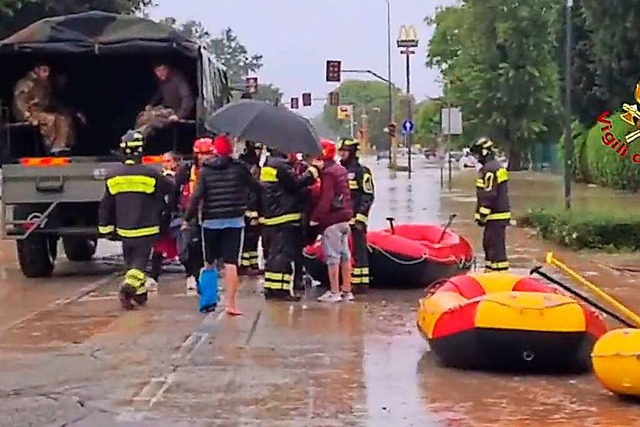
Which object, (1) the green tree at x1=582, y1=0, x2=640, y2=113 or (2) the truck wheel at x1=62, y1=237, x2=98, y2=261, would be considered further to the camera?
(1) the green tree at x1=582, y1=0, x2=640, y2=113

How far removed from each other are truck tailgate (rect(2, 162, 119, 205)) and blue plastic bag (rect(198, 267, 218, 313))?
398 cm

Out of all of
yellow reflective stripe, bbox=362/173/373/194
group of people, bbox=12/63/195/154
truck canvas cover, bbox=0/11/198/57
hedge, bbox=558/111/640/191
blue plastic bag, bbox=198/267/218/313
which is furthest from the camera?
hedge, bbox=558/111/640/191

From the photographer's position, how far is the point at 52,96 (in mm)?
19281

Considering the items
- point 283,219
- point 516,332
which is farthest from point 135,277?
point 516,332

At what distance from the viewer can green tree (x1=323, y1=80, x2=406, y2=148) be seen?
484 feet

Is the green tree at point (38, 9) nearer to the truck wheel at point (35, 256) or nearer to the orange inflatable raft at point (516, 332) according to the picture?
the truck wheel at point (35, 256)

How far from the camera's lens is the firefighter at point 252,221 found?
14734mm

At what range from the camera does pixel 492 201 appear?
16.0 metres

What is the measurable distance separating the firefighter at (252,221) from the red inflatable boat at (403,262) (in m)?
0.95

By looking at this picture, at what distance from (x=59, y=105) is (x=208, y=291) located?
6.50 metres

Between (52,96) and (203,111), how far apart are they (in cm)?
224

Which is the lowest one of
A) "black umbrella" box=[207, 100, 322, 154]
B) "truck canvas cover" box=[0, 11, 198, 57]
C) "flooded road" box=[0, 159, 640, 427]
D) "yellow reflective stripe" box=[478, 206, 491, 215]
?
"flooded road" box=[0, 159, 640, 427]

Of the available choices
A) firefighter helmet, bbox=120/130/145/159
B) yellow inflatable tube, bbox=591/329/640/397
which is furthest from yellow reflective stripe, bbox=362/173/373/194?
yellow inflatable tube, bbox=591/329/640/397

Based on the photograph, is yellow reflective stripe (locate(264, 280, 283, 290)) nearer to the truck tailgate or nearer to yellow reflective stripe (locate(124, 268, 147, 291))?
yellow reflective stripe (locate(124, 268, 147, 291))
